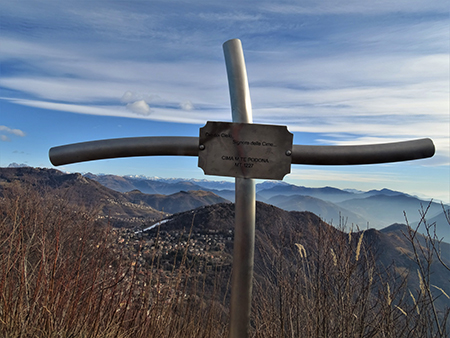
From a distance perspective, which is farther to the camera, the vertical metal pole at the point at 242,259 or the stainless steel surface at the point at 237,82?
the stainless steel surface at the point at 237,82

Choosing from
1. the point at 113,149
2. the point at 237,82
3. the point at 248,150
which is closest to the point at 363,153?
the point at 248,150

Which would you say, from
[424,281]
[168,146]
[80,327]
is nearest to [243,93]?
[168,146]

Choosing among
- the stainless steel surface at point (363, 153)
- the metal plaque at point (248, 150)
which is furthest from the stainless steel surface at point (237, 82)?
the stainless steel surface at point (363, 153)

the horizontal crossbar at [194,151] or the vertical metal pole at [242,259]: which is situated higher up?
the horizontal crossbar at [194,151]

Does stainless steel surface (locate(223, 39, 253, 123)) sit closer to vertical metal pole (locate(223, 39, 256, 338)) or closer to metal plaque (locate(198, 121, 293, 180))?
metal plaque (locate(198, 121, 293, 180))

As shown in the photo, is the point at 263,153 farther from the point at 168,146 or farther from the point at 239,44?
the point at 239,44

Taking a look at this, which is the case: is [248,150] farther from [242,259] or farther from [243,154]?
[242,259]

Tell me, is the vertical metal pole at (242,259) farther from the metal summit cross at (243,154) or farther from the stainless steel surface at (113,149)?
the stainless steel surface at (113,149)
